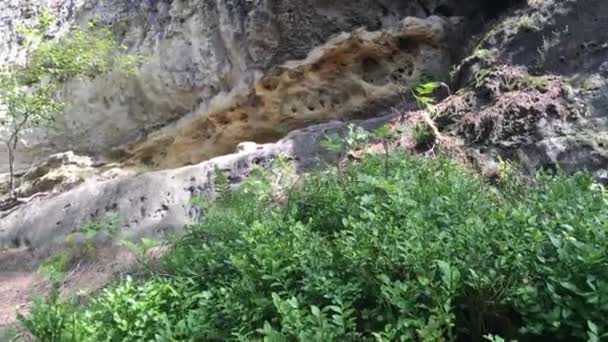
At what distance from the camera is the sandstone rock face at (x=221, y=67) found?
7.91 meters

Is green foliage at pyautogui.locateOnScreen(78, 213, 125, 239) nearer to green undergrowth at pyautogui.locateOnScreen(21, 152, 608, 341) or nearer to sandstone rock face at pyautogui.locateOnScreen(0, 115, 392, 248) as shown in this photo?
sandstone rock face at pyautogui.locateOnScreen(0, 115, 392, 248)

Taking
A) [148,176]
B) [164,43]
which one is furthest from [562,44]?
[164,43]

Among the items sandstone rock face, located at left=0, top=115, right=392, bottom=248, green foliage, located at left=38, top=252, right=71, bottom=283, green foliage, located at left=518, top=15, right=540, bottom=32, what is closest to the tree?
sandstone rock face, located at left=0, top=115, right=392, bottom=248

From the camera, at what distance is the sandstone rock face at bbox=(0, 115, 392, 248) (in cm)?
652

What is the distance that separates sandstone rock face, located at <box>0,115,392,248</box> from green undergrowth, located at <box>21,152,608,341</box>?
2.57m

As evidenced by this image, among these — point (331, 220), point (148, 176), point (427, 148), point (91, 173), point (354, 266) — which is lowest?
point (91, 173)

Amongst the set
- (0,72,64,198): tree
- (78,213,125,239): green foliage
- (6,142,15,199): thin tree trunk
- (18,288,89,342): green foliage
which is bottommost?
(6,142,15,199): thin tree trunk

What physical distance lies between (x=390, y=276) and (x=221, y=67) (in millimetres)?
6717

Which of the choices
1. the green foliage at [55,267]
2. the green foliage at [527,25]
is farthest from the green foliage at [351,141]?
the green foliage at [55,267]

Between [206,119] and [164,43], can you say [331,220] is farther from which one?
[164,43]

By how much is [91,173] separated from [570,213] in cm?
825

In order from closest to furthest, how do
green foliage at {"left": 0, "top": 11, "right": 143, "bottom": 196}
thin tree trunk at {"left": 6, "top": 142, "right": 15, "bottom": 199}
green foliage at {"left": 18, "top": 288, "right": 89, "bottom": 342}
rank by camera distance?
green foliage at {"left": 18, "top": 288, "right": 89, "bottom": 342} → green foliage at {"left": 0, "top": 11, "right": 143, "bottom": 196} → thin tree trunk at {"left": 6, "top": 142, "right": 15, "bottom": 199}

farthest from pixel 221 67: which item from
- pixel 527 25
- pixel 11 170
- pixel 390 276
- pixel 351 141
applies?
pixel 390 276

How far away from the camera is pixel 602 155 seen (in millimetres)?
4625
